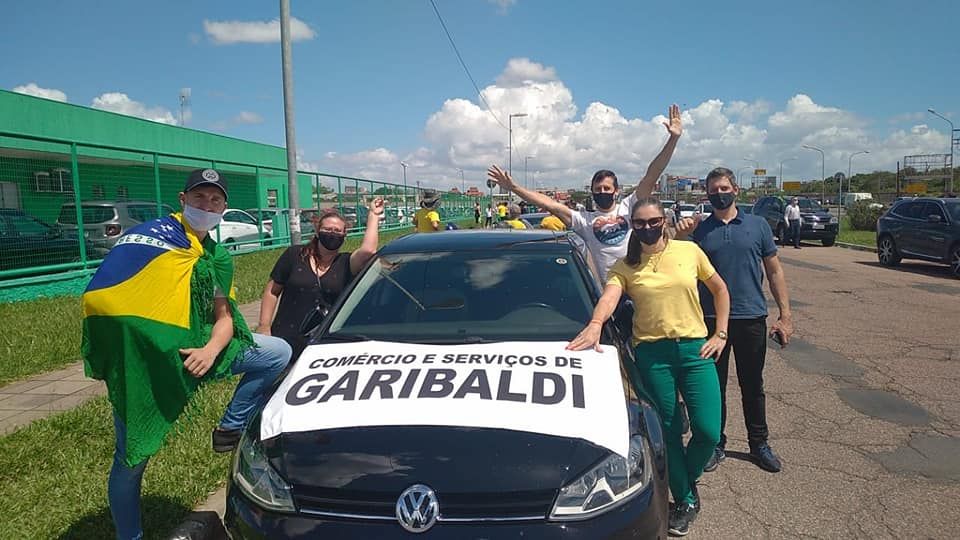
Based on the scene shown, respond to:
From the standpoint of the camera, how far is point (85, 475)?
12.6ft

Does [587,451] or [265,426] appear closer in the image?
[587,451]

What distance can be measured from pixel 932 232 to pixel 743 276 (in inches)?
525

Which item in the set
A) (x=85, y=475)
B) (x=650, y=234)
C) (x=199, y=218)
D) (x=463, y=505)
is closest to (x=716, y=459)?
(x=650, y=234)

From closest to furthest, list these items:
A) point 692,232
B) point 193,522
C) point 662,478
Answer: point 662,478, point 193,522, point 692,232

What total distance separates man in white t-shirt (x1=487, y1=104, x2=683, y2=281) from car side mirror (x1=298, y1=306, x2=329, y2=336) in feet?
6.07

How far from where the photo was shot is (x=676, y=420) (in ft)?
11.0

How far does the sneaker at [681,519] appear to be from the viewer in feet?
10.8

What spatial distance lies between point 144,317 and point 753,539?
3.00 m

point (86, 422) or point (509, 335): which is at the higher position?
point (509, 335)

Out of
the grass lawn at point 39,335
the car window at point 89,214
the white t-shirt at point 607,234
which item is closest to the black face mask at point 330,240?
the white t-shirt at point 607,234

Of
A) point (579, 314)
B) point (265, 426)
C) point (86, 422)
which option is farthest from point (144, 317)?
point (86, 422)

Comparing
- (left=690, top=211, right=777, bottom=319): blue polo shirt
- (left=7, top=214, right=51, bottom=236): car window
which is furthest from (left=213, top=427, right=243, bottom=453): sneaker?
(left=7, top=214, right=51, bottom=236): car window

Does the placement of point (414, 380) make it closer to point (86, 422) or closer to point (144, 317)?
point (144, 317)

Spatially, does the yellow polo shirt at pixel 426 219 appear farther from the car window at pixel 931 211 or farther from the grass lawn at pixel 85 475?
the car window at pixel 931 211
